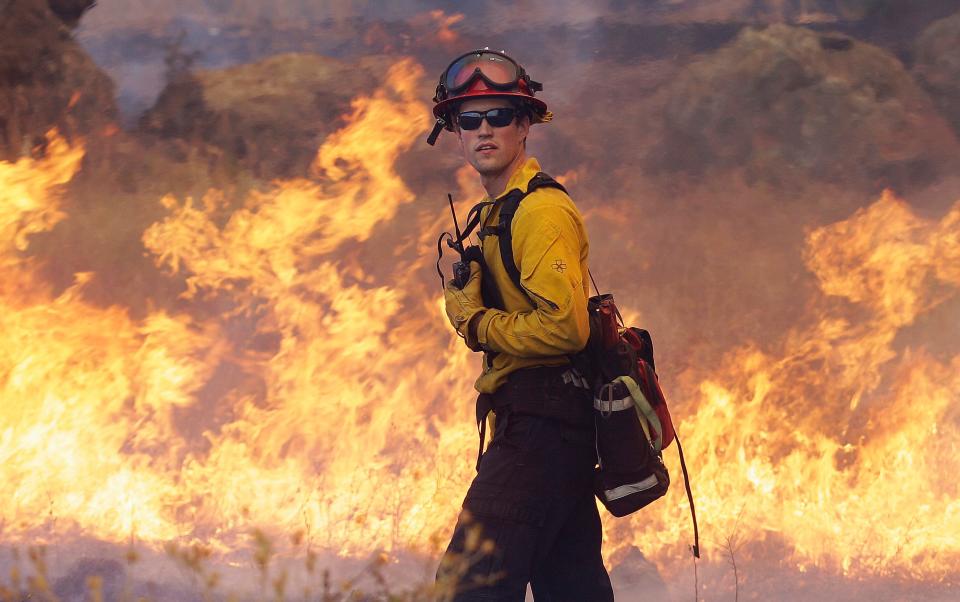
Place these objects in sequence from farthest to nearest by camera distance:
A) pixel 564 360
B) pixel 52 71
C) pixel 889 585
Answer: pixel 52 71 < pixel 889 585 < pixel 564 360

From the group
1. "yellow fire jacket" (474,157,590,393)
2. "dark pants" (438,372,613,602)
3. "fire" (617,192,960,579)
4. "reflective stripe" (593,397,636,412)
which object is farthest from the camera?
"fire" (617,192,960,579)

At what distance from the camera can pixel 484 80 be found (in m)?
3.07

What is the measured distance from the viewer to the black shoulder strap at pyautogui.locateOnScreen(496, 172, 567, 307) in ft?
9.37

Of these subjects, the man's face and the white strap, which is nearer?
the white strap

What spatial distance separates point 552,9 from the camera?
6.21 metres

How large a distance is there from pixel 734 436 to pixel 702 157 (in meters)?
1.59

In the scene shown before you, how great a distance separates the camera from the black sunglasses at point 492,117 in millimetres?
3053

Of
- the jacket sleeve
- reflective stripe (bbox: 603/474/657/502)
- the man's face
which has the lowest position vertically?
reflective stripe (bbox: 603/474/657/502)

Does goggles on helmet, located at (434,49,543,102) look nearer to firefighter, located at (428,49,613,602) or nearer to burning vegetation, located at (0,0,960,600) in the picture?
firefighter, located at (428,49,613,602)

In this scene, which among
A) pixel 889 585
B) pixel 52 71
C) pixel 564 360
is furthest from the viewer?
pixel 52 71

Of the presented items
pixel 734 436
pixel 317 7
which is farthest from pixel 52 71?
pixel 734 436

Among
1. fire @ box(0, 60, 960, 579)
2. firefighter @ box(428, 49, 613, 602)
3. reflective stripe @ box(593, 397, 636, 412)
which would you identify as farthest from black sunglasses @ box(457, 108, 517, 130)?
fire @ box(0, 60, 960, 579)

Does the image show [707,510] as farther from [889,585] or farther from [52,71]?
[52,71]

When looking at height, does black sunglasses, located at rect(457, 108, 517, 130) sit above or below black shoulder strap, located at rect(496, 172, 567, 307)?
above
